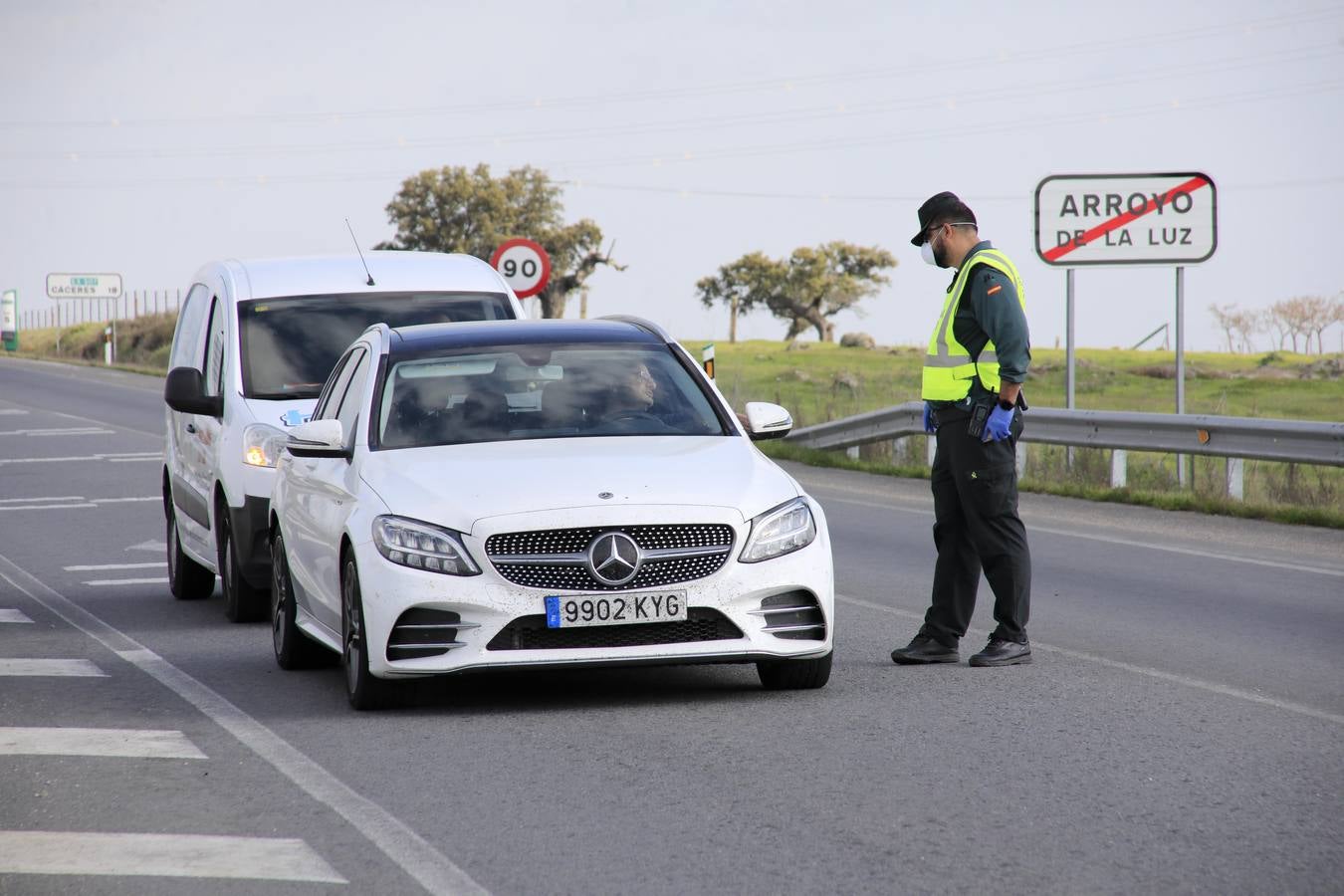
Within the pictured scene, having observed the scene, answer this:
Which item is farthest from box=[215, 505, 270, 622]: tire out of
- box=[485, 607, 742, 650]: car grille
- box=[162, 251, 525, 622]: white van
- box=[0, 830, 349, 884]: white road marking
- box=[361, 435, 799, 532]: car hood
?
box=[0, 830, 349, 884]: white road marking

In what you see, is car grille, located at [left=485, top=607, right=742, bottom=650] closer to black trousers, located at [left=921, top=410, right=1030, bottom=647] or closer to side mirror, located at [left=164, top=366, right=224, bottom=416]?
black trousers, located at [left=921, top=410, right=1030, bottom=647]

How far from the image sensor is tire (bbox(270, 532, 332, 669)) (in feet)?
30.3

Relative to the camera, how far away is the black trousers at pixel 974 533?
8.91 metres

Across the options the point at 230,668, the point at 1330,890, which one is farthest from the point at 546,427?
the point at 1330,890

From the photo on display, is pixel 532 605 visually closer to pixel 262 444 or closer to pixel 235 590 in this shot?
pixel 262 444

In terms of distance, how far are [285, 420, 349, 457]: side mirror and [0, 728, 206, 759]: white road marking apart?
56.0 inches

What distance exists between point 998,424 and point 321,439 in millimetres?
2863

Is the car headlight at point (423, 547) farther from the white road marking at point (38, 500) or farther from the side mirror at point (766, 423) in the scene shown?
the white road marking at point (38, 500)

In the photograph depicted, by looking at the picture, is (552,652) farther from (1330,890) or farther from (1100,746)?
(1330,890)

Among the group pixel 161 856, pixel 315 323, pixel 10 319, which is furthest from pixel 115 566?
pixel 10 319

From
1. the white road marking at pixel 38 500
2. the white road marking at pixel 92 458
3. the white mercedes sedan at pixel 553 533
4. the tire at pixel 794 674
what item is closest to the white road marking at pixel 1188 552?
the white mercedes sedan at pixel 553 533

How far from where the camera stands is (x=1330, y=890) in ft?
16.7

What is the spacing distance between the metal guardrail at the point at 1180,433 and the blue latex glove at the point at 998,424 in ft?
26.4

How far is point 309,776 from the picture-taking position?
6.76 meters
